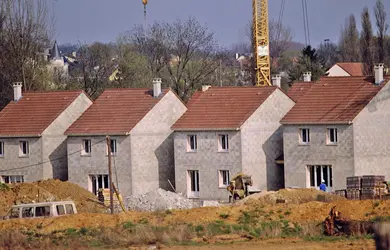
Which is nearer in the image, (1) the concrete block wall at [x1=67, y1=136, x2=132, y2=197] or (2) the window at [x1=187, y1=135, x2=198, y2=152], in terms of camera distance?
(2) the window at [x1=187, y1=135, x2=198, y2=152]

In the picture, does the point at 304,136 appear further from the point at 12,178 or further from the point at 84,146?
the point at 12,178

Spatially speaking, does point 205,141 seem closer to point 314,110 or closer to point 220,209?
point 314,110

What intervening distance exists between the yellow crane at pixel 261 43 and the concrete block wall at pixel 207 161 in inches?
1642

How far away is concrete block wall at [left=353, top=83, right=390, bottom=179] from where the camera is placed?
57344 mm

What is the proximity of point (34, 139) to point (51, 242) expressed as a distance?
2632cm

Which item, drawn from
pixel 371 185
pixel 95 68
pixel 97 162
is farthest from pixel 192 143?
pixel 95 68

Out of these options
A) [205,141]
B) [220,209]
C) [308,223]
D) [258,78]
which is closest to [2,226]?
[220,209]

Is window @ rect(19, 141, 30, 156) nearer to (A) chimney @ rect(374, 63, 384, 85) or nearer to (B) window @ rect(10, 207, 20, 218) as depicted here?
(B) window @ rect(10, 207, 20, 218)

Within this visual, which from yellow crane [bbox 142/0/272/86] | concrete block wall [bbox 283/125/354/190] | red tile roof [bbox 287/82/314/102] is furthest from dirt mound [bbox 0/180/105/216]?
yellow crane [bbox 142/0/272/86]

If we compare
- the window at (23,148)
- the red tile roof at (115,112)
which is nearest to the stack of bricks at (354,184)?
the red tile roof at (115,112)

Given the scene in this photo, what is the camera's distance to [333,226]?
130 feet

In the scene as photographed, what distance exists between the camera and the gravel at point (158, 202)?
184 ft

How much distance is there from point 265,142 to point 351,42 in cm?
7989

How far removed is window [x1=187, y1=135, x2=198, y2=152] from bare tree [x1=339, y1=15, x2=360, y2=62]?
243 ft
